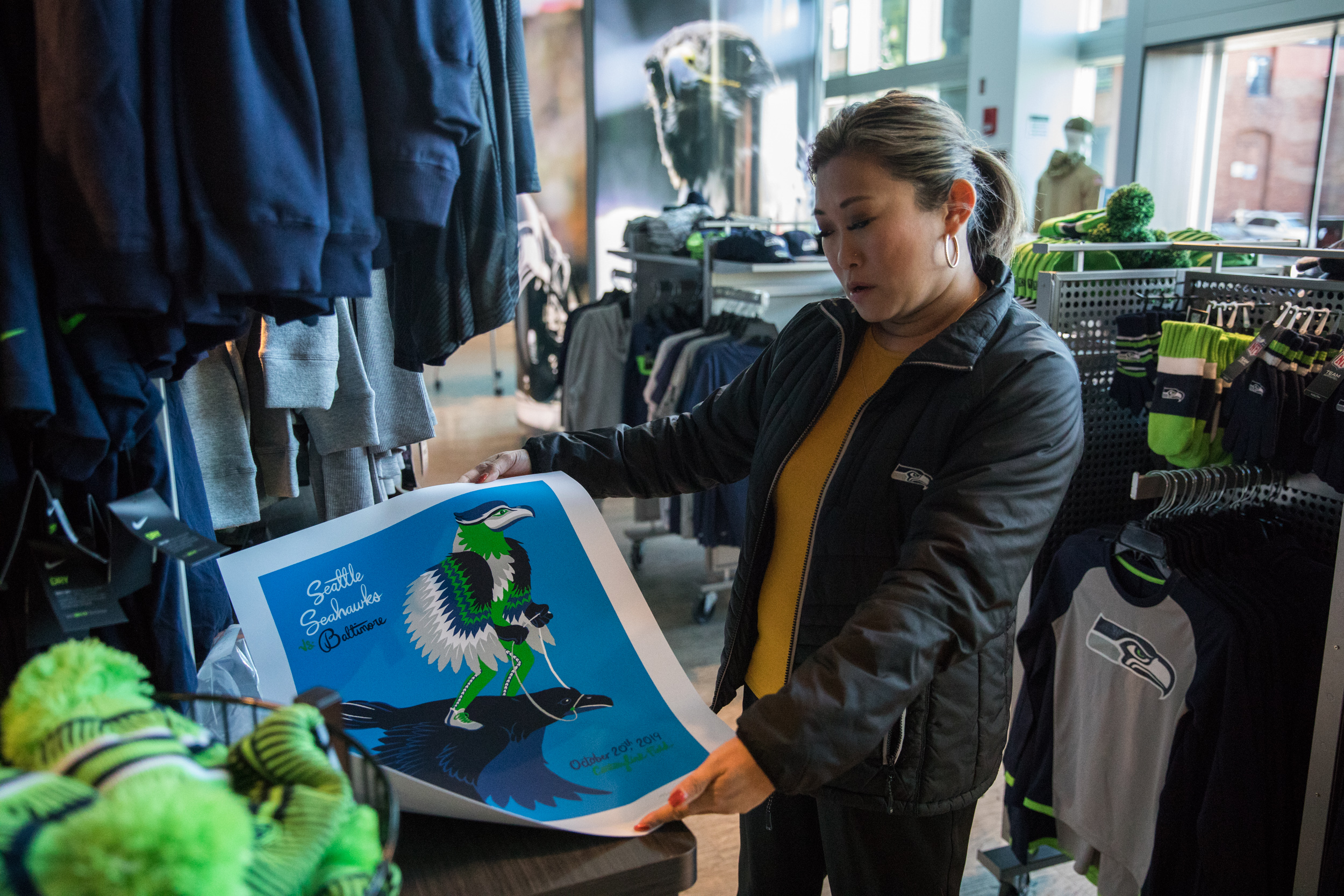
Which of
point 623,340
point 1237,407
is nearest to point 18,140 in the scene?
point 1237,407

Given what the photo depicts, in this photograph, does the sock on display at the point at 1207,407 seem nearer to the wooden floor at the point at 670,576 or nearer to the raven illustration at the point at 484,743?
the wooden floor at the point at 670,576

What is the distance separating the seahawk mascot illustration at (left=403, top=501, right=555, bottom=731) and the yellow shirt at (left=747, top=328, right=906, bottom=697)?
501 millimetres

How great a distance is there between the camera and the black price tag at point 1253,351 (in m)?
1.87

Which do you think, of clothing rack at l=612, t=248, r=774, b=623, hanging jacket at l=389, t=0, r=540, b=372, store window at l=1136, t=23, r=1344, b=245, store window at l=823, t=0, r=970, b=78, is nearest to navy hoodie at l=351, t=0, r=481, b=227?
hanging jacket at l=389, t=0, r=540, b=372

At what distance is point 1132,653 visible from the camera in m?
1.86

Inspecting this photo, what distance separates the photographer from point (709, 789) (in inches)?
32.4

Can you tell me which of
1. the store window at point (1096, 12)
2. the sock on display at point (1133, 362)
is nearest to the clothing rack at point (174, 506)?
the sock on display at point (1133, 362)

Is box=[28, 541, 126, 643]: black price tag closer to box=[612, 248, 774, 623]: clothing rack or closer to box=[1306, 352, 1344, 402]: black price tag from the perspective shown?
box=[1306, 352, 1344, 402]: black price tag

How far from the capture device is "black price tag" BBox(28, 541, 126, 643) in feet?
2.41

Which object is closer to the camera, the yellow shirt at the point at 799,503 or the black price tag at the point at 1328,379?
the yellow shirt at the point at 799,503

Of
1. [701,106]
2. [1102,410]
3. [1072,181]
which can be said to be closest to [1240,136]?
[1072,181]

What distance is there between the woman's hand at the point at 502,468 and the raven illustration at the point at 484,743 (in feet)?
1.18

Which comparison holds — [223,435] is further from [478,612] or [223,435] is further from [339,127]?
[339,127]

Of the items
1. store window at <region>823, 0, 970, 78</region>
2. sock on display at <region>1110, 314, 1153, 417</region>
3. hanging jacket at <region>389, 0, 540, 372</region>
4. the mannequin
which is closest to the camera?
hanging jacket at <region>389, 0, 540, 372</region>
